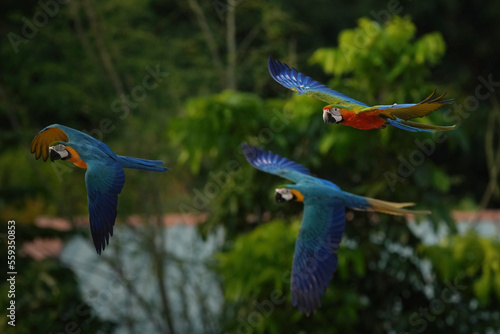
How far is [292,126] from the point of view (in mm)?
3693

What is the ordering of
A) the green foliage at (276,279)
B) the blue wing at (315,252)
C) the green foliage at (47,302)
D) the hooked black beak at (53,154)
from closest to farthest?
the hooked black beak at (53,154) → the blue wing at (315,252) → the green foliage at (276,279) → the green foliage at (47,302)

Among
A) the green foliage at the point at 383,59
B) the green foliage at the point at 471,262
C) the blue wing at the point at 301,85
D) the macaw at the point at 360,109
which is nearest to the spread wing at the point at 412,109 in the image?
the macaw at the point at 360,109

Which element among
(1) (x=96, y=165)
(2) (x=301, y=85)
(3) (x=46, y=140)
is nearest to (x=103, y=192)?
(1) (x=96, y=165)

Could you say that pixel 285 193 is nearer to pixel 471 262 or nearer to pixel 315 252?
pixel 315 252

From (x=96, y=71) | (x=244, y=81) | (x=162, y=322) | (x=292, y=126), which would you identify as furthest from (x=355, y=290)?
(x=244, y=81)

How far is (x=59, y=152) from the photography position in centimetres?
133

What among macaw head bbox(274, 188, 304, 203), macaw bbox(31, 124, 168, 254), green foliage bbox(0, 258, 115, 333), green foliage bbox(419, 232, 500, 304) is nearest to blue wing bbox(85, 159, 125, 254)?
macaw bbox(31, 124, 168, 254)

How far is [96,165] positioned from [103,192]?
6 centimetres

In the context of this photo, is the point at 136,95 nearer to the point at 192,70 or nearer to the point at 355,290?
the point at 192,70

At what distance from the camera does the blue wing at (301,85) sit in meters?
1.47

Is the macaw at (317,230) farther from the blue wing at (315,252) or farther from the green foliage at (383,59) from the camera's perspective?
the green foliage at (383,59)

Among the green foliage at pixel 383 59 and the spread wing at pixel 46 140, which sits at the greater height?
the spread wing at pixel 46 140

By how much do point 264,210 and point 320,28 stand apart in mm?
6110

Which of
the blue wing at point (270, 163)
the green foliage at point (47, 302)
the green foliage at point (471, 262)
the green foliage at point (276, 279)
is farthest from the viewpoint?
the green foliage at point (47, 302)
